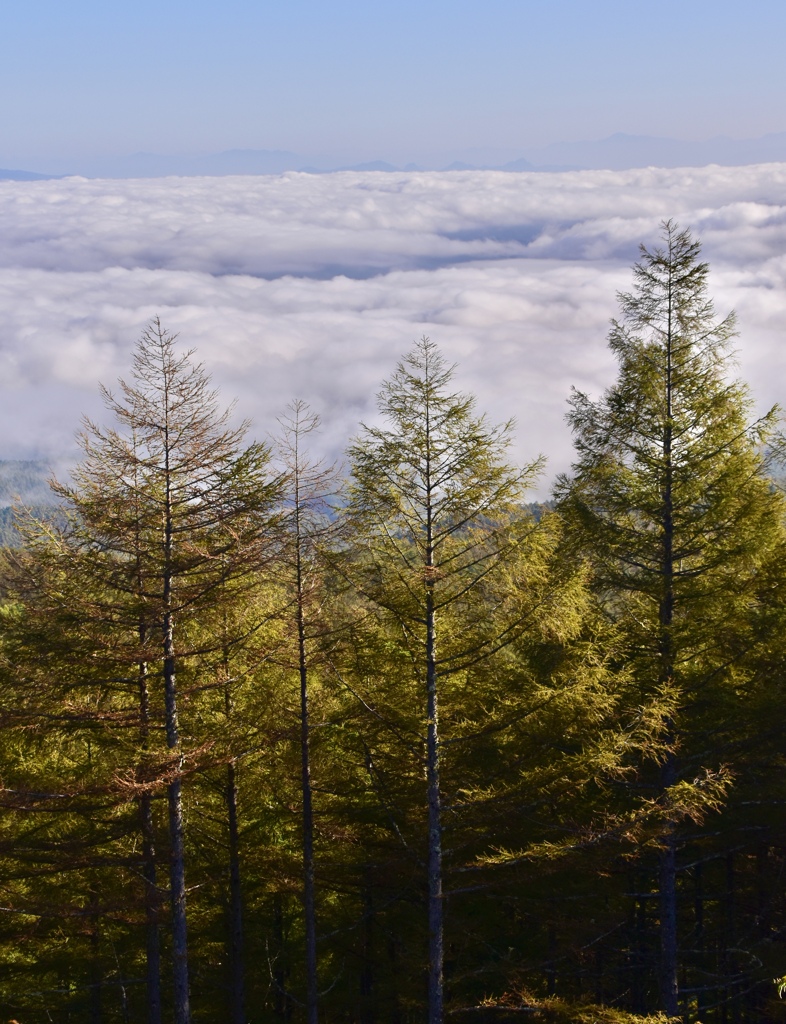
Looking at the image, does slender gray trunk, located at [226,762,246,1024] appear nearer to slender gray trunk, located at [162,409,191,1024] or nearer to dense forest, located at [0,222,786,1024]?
dense forest, located at [0,222,786,1024]

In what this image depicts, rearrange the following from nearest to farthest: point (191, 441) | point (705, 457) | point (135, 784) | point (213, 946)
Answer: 1. point (135, 784)
2. point (191, 441)
3. point (705, 457)
4. point (213, 946)

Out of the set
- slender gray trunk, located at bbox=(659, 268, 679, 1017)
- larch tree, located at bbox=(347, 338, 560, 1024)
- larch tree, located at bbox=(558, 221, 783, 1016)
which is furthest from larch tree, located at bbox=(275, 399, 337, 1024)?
slender gray trunk, located at bbox=(659, 268, 679, 1017)

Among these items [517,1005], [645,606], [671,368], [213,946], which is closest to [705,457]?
[671,368]

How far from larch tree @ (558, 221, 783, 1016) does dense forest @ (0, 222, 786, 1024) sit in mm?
62

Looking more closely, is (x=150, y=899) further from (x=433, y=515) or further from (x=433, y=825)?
(x=433, y=515)

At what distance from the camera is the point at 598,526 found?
18.1m

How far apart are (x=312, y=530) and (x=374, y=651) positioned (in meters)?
2.68

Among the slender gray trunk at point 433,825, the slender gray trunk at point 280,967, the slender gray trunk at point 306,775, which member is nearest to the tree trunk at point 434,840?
the slender gray trunk at point 433,825

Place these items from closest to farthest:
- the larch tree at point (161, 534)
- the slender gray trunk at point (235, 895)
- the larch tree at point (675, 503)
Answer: the larch tree at point (161, 534)
the larch tree at point (675, 503)
the slender gray trunk at point (235, 895)

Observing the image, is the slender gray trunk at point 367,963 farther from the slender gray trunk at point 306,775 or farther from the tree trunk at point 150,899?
the tree trunk at point 150,899

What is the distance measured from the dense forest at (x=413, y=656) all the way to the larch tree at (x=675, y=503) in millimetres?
62

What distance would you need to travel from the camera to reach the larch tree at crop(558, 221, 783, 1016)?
56.6ft

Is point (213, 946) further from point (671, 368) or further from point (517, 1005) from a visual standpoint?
point (671, 368)

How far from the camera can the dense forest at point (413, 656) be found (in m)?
16.2
